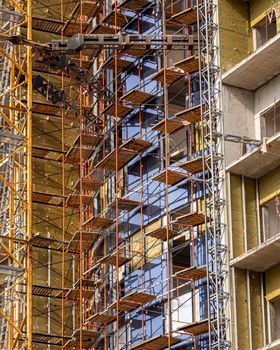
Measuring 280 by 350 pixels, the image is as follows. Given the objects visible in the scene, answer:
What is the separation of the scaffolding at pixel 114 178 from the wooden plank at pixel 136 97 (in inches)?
2.5

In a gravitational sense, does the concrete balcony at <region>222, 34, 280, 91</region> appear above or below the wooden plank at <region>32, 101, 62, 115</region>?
below

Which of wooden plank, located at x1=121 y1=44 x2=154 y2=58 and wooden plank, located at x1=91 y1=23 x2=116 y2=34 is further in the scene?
wooden plank, located at x1=91 y1=23 x2=116 y2=34

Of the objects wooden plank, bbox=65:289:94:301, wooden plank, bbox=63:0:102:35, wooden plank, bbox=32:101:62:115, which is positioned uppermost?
wooden plank, bbox=63:0:102:35

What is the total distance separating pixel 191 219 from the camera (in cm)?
5506

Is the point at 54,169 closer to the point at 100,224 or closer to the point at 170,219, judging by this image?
the point at 100,224

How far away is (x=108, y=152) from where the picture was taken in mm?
62906

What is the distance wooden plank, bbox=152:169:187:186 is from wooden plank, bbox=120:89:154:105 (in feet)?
14.5

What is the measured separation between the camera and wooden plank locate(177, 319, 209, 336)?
53003 millimetres

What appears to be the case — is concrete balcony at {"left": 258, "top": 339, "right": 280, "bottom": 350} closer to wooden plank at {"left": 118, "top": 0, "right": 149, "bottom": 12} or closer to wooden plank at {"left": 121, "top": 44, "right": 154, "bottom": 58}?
wooden plank at {"left": 121, "top": 44, "right": 154, "bottom": 58}

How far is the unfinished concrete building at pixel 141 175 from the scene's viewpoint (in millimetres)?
53312

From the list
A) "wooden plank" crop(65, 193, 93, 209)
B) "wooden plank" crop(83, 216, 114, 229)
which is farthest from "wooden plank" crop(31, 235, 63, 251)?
"wooden plank" crop(83, 216, 114, 229)

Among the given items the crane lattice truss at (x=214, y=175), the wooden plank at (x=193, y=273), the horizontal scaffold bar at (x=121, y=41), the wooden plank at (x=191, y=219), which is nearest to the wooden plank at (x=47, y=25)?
the horizontal scaffold bar at (x=121, y=41)

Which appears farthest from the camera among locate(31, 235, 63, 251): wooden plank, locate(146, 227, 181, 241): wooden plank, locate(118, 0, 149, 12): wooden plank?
locate(31, 235, 63, 251): wooden plank

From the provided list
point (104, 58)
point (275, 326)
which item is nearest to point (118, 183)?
point (104, 58)
